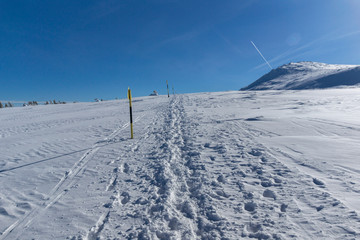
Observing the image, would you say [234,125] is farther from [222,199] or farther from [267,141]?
[222,199]

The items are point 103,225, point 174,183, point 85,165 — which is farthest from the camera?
point 85,165

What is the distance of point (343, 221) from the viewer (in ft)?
8.78

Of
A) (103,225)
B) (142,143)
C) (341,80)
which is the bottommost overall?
(103,225)

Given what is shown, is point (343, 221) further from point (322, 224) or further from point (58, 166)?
point (58, 166)

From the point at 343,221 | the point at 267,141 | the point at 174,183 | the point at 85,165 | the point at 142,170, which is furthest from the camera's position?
the point at 267,141

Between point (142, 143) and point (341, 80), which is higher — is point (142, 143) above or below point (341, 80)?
below

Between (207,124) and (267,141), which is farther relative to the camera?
(207,124)

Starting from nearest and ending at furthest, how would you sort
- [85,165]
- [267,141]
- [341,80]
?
1. [85,165]
2. [267,141]
3. [341,80]

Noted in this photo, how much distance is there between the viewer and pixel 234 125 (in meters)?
9.08

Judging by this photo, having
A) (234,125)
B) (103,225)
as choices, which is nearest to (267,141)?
(234,125)

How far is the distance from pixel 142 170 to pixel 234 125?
547cm

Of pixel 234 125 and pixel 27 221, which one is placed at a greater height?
pixel 234 125

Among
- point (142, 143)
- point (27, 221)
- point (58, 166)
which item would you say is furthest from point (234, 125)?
point (27, 221)

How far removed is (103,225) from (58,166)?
3.31m
